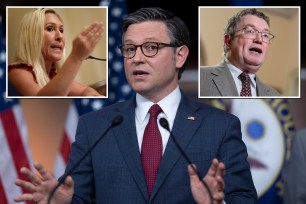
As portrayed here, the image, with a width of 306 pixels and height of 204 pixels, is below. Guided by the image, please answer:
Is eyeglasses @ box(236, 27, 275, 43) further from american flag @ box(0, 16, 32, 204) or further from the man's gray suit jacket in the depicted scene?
american flag @ box(0, 16, 32, 204)

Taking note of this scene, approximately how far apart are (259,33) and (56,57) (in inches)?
48.2

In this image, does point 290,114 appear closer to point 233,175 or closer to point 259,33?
point 259,33

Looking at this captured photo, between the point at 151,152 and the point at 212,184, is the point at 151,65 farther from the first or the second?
the point at 212,184

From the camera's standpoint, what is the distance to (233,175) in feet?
8.46

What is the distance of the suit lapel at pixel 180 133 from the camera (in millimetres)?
2621

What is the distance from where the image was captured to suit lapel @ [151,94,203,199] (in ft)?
8.60

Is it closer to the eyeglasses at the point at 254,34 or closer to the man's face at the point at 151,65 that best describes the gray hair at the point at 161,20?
the man's face at the point at 151,65

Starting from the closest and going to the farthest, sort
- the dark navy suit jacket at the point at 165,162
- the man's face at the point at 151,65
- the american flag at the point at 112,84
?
the dark navy suit jacket at the point at 165,162 < the man's face at the point at 151,65 < the american flag at the point at 112,84

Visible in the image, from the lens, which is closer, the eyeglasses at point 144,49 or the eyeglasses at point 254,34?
the eyeglasses at point 144,49

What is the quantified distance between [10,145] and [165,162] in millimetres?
1463

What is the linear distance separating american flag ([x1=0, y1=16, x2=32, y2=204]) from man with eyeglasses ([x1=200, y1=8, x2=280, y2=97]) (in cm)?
112

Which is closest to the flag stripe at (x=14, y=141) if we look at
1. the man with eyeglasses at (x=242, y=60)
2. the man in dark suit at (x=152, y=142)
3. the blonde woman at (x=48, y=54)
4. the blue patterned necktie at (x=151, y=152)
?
the blonde woman at (x=48, y=54)

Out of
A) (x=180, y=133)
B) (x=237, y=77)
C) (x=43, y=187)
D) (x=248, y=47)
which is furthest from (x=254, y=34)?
(x=43, y=187)

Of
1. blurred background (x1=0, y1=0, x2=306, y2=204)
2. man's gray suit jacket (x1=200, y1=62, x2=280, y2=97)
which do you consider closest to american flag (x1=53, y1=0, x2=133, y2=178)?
blurred background (x1=0, y1=0, x2=306, y2=204)
